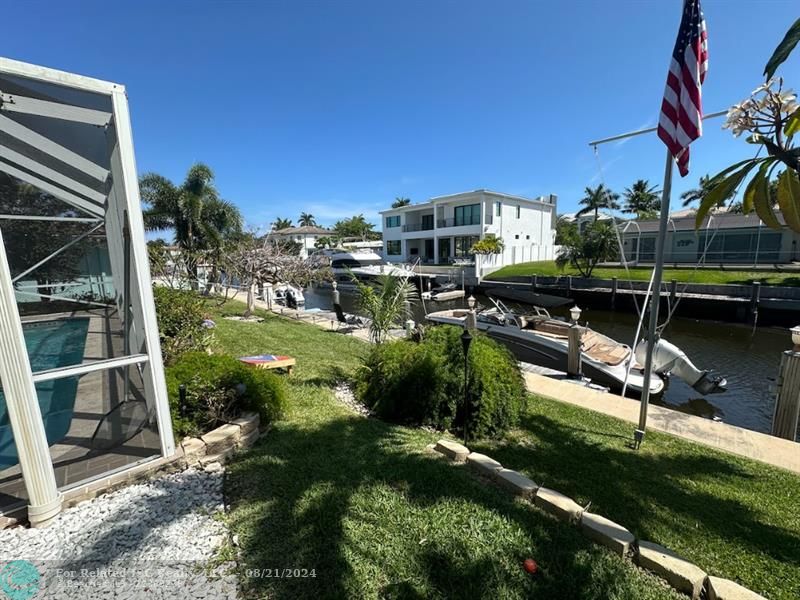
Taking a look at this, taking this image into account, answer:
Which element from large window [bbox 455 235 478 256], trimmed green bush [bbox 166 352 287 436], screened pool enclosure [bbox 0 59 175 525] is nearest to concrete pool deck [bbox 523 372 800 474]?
trimmed green bush [bbox 166 352 287 436]

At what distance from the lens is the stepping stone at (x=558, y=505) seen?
2793 mm

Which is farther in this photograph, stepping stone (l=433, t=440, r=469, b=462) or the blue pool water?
stepping stone (l=433, t=440, r=469, b=462)

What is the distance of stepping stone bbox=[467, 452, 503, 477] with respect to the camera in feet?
11.3

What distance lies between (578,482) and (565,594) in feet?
5.86

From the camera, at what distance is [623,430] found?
541 centimetres

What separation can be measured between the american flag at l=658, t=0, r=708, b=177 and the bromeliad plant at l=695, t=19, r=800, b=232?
1.05m

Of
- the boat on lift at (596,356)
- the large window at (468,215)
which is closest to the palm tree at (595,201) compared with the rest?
the large window at (468,215)

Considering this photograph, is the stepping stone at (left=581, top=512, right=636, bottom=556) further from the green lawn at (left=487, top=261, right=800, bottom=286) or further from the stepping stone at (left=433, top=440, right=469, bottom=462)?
the green lawn at (left=487, top=261, right=800, bottom=286)

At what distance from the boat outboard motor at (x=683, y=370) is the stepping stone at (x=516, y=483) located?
22.3 feet

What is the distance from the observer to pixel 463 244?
37.4 metres

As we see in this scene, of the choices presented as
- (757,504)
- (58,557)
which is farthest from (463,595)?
(757,504)

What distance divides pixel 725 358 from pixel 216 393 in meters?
16.6

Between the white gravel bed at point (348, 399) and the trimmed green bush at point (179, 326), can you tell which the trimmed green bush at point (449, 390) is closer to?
the white gravel bed at point (348, 399)

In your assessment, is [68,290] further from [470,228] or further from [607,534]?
[470,228]
